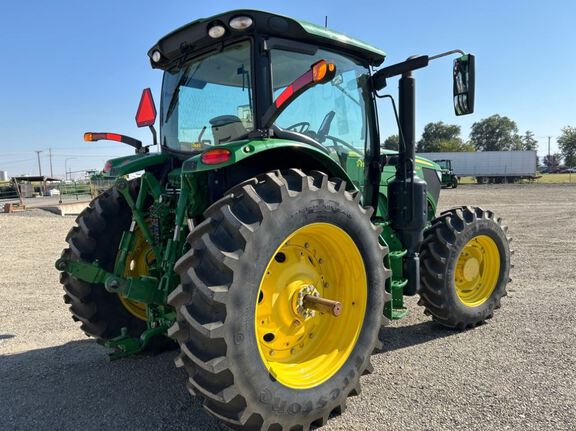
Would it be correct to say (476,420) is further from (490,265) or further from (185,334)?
(490,265)

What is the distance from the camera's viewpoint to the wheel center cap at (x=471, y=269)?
480 cm

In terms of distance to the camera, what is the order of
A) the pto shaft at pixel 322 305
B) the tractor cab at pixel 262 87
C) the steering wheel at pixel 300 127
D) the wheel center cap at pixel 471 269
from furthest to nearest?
the wheel center cap at pixel 471 269
the steering wheel at pixel 300 127
the tractor cab at pixel 262 87
the pto shaft at pixel 322 305

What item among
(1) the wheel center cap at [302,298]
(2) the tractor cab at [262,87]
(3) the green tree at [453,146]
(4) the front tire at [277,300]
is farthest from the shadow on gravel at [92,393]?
(3) the green tree at [453,146]

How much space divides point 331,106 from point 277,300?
1.72m

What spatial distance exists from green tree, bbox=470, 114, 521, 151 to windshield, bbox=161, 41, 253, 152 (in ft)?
349

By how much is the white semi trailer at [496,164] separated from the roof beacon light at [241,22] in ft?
144

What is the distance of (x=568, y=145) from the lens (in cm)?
7812

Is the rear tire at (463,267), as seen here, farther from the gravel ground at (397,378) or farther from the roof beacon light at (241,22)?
the roof beacon light at (241,22)

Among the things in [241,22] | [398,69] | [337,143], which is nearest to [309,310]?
[337,143]

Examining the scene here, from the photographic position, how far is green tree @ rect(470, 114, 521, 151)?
330 ft

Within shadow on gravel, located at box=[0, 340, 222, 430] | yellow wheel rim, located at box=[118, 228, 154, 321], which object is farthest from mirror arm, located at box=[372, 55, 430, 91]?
shadow on gravel, located at box=[0, 340, 222, 430]

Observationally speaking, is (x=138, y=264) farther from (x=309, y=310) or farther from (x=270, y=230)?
(x=270, y=230)

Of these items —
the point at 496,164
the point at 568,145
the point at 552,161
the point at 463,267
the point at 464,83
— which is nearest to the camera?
the point at 464,83

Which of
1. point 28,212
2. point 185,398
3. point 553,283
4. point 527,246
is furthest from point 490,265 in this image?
point 28,212
